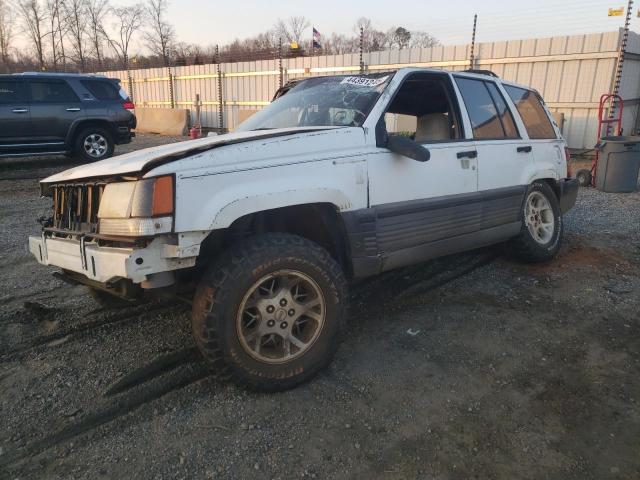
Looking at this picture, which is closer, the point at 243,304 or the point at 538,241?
the point at 243,304

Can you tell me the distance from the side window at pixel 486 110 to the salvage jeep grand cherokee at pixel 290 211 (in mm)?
21

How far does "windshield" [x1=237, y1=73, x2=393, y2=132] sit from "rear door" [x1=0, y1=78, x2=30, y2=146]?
8.25 m

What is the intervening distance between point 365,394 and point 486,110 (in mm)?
2868

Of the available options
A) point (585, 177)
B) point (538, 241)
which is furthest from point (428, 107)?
point (585, 177)

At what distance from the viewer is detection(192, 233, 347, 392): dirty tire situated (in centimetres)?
265

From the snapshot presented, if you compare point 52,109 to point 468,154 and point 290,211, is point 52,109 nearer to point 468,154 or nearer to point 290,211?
point 290,211

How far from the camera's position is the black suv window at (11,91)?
1006 centimetres

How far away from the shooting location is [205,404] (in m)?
2.75

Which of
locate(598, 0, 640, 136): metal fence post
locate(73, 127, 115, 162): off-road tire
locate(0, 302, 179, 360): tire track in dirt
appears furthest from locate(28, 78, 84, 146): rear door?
locate(598, 0, 640, 136): metal fence post

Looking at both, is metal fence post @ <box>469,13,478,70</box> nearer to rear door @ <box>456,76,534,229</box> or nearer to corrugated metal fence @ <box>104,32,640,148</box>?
corrugated metal fence @ <box>104,32,640,148</box>

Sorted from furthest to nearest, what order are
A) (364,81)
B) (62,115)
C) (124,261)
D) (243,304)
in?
(62,115)
(364,81)
(243,304)
(124,261)

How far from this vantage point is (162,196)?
250cm

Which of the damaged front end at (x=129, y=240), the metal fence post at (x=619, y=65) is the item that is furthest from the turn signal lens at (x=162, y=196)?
the metal fence post at (x=619, y=65)

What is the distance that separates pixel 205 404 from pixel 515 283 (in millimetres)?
3184
